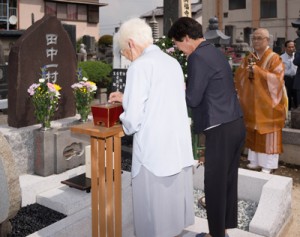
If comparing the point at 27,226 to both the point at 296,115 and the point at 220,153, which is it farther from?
the point at 296,115

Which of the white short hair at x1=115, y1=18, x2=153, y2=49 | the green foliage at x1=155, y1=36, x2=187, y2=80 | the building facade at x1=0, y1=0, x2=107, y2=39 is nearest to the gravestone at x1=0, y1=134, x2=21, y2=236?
the white short hair at x1=115, y1=18, x2=153, y2=49

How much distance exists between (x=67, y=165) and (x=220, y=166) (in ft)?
7.33

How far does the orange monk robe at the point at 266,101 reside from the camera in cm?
491

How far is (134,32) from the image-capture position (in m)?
2.30

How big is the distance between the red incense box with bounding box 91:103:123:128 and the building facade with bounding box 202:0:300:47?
24.4m

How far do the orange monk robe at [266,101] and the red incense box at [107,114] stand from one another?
300 centimetres

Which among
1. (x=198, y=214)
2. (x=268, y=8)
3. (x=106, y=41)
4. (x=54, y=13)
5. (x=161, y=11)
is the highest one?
(x=161, y=11)

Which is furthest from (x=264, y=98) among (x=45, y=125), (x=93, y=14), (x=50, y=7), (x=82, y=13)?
(x=93, y=14)

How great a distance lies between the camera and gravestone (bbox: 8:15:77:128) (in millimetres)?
4199

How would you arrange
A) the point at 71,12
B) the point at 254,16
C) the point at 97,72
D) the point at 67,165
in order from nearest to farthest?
1. the point at 67,165
2. the point at 97,72
3. the point at 254,16
4. the point at 71,12

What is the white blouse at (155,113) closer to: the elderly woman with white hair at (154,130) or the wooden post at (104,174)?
the elderly woman with white hair at (154,130)

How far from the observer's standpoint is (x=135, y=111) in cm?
218

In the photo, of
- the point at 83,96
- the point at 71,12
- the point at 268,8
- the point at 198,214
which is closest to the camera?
the point at 198,214

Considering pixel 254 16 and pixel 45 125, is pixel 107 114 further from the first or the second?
pixel 254 16
